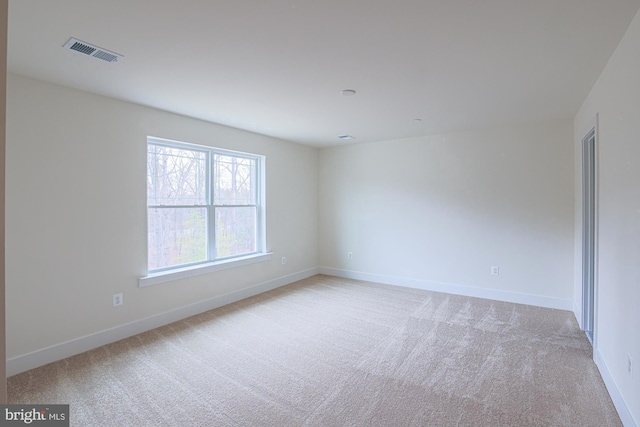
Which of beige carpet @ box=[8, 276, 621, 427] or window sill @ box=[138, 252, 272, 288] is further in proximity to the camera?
window sill @ box=[138, 252, 272, 288]

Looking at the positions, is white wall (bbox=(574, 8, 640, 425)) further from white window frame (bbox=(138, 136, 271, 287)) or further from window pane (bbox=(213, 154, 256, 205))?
window pane (bbox=(213, 154, 256, 205))

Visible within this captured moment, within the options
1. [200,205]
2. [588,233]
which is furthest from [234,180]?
[588,233]

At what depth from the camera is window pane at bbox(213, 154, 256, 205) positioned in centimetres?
447

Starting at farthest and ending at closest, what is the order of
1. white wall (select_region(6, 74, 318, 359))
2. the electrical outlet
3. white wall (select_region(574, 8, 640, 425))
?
the electrical outlet
white wall (select_region(6, 74, 318, 359))
white wall (select_region(574, 8, 640, 425))

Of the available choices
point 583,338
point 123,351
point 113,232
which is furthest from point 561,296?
point 113,232

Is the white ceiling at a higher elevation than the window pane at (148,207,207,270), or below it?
higher

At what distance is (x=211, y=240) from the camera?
4344 mm

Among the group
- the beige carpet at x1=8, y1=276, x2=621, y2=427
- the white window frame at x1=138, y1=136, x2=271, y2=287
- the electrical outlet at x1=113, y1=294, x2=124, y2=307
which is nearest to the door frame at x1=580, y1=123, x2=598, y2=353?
the beige carpet at x1=8, y1=276, x2=621, y2=427

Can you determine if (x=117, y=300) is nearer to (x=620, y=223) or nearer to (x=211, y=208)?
(x=211, y=208)

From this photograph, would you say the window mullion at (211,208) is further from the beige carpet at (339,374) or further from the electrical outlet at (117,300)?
the electrical outlet at (117,300)

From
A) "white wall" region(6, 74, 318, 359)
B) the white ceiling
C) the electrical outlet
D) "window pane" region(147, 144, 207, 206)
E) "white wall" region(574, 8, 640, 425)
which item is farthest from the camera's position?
"window pane" region(147, 144, 207, 206)

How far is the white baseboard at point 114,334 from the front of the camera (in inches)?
105

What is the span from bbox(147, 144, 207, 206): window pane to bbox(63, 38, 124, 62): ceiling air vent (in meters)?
1.45

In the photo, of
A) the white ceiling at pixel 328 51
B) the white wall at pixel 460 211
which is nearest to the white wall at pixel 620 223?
the white ceiling at pixel 328 51
